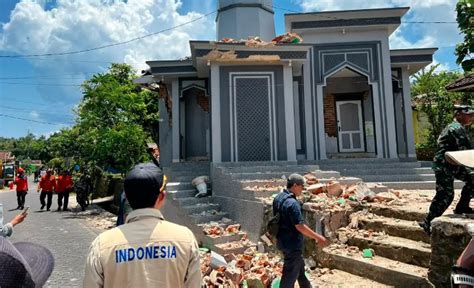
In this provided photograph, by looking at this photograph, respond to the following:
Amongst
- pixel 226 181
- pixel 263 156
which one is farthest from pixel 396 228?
pixel 263 156

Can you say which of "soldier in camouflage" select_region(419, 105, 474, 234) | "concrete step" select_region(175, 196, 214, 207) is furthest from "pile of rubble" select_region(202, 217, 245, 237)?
"soldier in camouflage" select_region(419, 105, 474, 234)

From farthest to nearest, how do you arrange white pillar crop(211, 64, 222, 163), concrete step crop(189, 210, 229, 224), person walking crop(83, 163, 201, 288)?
white pillar crop(211, 64, 222, 163)
concrete step crop(189, 210, 229, 224)
person walking crop(83, 163, 201, 288)

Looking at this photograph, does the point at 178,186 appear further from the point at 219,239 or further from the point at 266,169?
the point at 219,239

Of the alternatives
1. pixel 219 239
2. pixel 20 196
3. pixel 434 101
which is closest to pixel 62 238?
pixel 219 239

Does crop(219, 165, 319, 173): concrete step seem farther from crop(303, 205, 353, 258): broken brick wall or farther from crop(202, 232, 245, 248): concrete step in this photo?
crop(303, 205, 353, 258): broken brick wall

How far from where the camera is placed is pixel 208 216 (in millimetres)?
8125

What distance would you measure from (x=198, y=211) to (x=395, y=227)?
4.53m

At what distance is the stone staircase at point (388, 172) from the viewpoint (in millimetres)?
9000

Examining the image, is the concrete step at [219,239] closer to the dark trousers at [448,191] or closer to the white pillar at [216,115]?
the white pillar at [216,115]

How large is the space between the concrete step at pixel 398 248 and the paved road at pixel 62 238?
172 inches

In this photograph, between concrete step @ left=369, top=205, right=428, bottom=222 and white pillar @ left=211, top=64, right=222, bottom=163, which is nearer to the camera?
concrete step @ left=369, top=205, right=428, bottom=222

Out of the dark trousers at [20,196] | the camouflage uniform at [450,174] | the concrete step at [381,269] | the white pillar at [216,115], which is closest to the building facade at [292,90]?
the white pillar at [216,115]

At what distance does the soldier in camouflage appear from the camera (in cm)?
429

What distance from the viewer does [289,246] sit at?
12.9 ft
